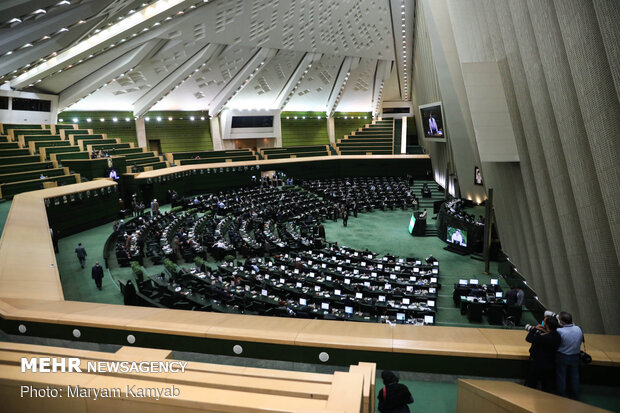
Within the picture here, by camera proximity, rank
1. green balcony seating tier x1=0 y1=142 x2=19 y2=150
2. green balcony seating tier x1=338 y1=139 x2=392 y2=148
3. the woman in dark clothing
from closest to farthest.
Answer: the woman in dark clothing < green balcony seating tier x1=0 y1=142 x2=19 y2=150 < green balcony seating tier x1=338 y1=139 x2=392 y2=148

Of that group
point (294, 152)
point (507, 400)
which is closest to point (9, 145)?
point (294, 152)

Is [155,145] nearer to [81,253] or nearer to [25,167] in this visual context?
[25,167]

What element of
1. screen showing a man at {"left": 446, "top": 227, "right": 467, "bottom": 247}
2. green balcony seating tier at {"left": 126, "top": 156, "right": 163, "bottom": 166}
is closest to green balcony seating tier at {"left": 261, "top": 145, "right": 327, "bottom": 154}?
green balcony seating tier at {"left": 126, "top": 156, "right": 163, "bottom": 166}

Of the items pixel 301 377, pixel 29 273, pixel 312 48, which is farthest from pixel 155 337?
pixel 312 48

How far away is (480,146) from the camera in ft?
34.3

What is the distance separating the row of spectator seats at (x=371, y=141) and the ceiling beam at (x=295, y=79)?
23.8 feet

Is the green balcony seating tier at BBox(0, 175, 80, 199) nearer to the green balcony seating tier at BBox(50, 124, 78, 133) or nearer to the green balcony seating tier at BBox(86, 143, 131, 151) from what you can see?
the green balcony seating tier at BBox(86, 143, 131, 151)

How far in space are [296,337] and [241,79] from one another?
29.4 meters

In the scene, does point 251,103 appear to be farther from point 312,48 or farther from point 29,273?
point 29,273

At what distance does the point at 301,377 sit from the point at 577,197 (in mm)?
6666

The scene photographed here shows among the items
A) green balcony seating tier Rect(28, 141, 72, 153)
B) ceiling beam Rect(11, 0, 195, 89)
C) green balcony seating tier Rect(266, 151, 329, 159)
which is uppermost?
ceiling beam Rect(11, 0, 195, 89)

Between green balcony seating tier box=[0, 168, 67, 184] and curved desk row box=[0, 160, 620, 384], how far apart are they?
15.0 meters

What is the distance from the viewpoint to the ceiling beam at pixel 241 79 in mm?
28922

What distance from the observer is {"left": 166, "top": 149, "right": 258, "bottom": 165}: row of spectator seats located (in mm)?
29147
